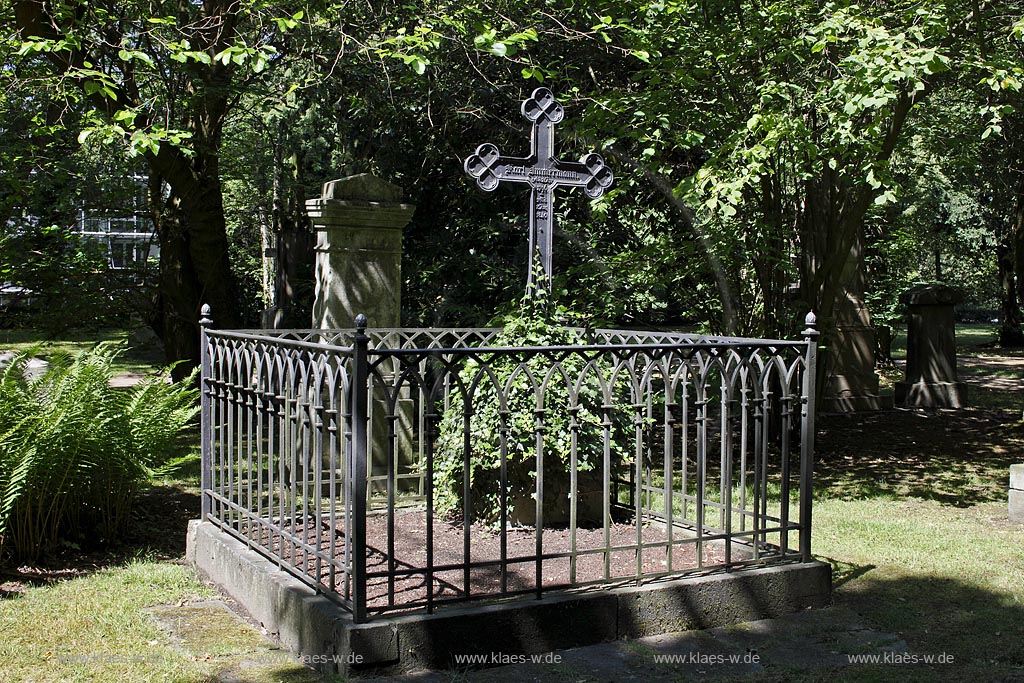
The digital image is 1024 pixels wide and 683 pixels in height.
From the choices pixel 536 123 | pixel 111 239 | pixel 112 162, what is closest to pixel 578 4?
pixel 536 123

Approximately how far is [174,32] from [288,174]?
21.9 ft

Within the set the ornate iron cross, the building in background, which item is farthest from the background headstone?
the building in background

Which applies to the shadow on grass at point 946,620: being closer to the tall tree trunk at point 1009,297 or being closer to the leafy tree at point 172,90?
the leafy tree at point 172,90

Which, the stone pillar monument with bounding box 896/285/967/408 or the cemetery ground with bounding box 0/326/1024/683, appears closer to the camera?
the cemetery ground with bounding box 0/326/1024/683

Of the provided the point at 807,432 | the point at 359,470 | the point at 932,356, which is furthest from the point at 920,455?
the point at 359,470

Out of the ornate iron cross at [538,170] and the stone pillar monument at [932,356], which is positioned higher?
the ornate iron cross at [538,170]

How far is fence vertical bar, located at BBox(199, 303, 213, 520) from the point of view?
627 cm

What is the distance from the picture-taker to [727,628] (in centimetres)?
529

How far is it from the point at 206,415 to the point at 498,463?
190 cm

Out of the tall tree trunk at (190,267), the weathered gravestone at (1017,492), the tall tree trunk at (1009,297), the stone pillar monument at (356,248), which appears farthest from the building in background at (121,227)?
the tall tree trunk at (1009,297)

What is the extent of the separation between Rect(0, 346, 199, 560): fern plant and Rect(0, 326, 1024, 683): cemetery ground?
24cm

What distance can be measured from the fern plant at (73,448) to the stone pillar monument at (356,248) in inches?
61.6

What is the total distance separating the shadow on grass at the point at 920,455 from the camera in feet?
30.7

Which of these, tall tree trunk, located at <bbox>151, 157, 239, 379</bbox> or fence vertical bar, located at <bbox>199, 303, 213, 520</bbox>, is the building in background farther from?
fence vertical bar, located at <bbox>199, 303, 213, 520</bbox>
